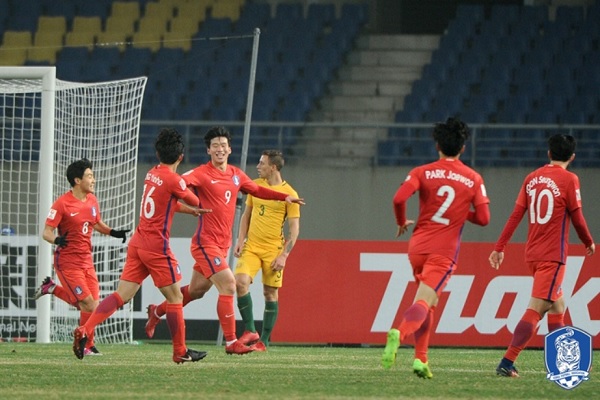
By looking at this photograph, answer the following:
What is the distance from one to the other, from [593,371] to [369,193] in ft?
30.3

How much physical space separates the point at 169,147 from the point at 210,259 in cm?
141

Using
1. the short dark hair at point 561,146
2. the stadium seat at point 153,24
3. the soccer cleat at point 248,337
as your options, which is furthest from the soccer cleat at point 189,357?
the stadium seat at point 153,24

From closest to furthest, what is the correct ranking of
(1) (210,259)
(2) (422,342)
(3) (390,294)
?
1. (2) (422,342)
2. (1) (210,259)
3. (3) (390,294)

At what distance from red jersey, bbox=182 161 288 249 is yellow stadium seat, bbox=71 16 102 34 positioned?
14.5 meters

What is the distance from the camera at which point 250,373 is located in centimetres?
970

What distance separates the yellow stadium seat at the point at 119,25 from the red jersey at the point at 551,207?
650 inches

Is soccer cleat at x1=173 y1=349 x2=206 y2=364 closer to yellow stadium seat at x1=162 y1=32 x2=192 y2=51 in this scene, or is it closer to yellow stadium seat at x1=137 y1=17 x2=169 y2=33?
yellow stadium seat at x1=162 y1=32 x2=192 y2=51

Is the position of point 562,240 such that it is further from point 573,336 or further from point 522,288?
point 522,288

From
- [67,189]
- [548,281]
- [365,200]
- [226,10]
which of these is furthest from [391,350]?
[226,10]

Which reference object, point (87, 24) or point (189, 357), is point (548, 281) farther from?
point (87, 24)

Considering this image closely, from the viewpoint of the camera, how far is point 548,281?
986 cm

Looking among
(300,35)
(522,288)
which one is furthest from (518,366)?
(300,35)

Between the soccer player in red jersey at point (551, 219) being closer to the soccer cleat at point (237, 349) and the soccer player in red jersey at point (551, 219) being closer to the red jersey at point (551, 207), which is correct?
the red jersey at point (551, 207)

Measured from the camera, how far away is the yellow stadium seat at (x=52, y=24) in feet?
84.2
